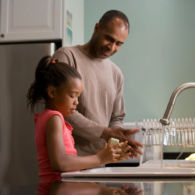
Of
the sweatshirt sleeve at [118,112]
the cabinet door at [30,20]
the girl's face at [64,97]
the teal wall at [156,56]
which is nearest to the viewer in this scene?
the girl's face at [64,97]

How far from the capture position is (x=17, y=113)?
236cm

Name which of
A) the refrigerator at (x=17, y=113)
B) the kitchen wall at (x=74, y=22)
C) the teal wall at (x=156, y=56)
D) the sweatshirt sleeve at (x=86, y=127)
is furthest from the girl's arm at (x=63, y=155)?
the teal wall at (x=156, y=56)

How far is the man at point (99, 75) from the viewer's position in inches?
61.7

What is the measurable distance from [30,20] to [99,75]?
3.56ft

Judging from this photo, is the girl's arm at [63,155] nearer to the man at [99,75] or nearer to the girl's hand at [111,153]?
the girl's hand at [111,153]

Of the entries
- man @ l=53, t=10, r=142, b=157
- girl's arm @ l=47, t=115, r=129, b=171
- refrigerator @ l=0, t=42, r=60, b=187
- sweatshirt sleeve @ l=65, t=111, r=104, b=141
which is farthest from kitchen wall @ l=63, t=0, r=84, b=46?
girl's arm @ l=47, t=115, r=129, b=171

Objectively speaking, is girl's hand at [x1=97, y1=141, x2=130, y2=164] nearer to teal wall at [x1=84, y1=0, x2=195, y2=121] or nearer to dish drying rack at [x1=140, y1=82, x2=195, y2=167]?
dish drying rack at [x1=140, y1=82, x2=195, y2=167]

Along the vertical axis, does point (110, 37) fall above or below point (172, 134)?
above

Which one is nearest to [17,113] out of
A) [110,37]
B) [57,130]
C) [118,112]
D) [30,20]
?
[30,20]

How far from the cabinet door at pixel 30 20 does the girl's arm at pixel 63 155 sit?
1626mm

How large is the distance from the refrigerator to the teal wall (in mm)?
923

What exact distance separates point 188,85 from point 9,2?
74.9 inches

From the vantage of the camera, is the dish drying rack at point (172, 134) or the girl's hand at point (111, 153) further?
the dish drying rack at point (172, 134)

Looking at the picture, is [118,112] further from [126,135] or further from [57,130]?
[57,130]
